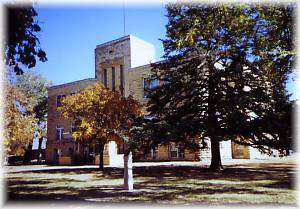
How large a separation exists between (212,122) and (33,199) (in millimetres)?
11148

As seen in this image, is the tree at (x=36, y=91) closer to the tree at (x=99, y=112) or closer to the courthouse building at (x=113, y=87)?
the courthouse building at (x=113, y=87)

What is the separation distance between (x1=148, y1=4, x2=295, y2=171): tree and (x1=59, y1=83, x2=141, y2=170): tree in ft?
8.87

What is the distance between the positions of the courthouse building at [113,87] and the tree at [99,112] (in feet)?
38.3

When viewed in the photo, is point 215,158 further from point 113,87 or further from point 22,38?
point 113,87

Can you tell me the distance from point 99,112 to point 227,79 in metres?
9.47

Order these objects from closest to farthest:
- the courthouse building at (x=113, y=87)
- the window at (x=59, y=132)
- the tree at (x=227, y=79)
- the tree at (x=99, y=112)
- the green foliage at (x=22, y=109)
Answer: the tree at (x=227, y=79)
the green foliage at (x=22, y=109)
the tree at (x=99, y=112)
the courthouse building at (x=113, y=87)
the window at (x=59, y=132)

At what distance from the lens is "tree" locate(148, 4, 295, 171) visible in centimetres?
1460

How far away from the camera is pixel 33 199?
10164 millimetres

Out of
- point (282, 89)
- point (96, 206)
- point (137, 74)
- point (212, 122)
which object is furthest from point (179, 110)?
point (137, 74)

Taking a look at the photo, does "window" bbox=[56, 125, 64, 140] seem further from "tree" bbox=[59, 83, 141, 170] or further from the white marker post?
the white marker post

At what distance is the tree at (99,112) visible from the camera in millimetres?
21203

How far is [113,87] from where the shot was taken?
3991 cm

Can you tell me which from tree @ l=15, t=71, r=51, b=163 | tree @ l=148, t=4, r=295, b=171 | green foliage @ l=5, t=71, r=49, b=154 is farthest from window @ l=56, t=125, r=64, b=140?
tree @ l=148, t=4, r=295, b=171

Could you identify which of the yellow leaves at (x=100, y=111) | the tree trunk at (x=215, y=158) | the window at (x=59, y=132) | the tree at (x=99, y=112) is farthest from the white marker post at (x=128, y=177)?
the window at (x=59, y=132)
